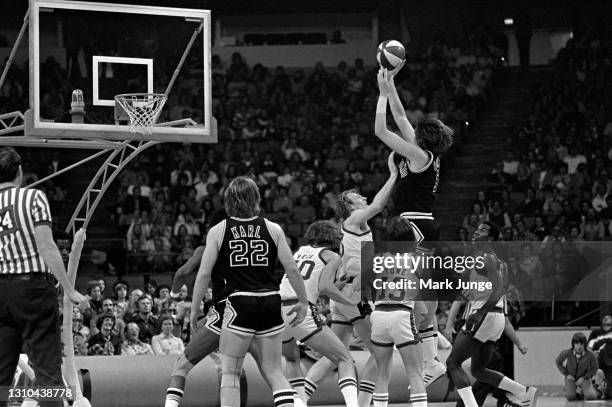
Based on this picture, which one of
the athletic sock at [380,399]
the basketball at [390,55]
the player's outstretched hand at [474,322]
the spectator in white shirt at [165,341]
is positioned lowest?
the spectator in white shirt at [165,341]

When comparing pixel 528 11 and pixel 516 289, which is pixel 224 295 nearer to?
pixel 516 289

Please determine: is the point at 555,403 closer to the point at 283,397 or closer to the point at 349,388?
the point at 349,388

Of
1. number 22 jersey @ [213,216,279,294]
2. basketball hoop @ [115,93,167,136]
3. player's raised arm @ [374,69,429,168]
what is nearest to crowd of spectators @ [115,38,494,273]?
basketball hoop @ [115,93,167,136]

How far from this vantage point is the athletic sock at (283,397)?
833 centimetres

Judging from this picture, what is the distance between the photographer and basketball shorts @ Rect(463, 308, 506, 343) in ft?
36.3

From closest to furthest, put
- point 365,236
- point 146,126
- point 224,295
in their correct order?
1. point 224,295
2. point 365,236
3. point 146,126

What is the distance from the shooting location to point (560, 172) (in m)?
24.0

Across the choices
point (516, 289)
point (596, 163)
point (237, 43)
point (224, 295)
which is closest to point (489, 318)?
point (224, 295)

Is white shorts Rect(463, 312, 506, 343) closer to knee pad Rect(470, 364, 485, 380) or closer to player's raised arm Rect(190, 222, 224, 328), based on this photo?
knee pad Rect(470, 364, 485, 380)

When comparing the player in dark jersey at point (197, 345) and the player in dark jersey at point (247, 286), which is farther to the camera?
the player in dark jersey at point (197, 345)

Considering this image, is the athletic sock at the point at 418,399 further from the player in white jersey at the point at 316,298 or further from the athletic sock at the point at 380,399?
the player in white jersey at the point at 316,298

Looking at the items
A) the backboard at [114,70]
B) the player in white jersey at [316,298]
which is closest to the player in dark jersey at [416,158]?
the player in white jersey at [316,298]

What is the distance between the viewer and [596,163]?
2403cm

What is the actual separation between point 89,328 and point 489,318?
6.94 m
